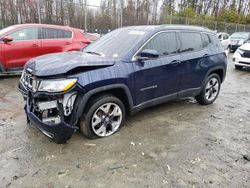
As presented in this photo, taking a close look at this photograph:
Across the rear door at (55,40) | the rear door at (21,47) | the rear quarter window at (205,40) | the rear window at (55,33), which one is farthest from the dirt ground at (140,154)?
the rear window at (55,33)

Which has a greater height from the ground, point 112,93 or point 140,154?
point 112,93

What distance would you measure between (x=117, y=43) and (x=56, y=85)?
1550mm

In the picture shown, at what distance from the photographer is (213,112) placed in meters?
5.01

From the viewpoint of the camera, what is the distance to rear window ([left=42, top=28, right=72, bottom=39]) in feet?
24.4

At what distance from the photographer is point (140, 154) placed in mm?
3275

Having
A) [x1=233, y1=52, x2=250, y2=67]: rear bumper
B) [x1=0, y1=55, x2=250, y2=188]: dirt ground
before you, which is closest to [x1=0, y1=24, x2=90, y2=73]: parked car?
[x1=0, y1=55, x2=250, y2=188]: dirt ground

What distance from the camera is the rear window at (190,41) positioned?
4535 mm

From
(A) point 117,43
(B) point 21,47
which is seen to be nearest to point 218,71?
(A) point 117,43

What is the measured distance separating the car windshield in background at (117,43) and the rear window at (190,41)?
0.96 meters

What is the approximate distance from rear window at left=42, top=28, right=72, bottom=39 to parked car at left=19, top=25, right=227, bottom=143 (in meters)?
3.60

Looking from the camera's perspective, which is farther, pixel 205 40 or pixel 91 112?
pixel 205 40

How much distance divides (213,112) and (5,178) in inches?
161

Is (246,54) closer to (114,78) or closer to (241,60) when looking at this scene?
(241,60)

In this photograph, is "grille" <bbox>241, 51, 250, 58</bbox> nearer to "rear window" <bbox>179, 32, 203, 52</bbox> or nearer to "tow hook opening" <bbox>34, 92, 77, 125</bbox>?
"rear window" <bbox>179, 32, 203, 52</bbox>
